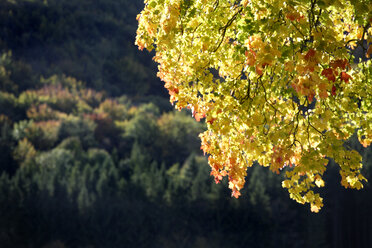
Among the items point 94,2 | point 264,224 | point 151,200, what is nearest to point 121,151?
point 151,200

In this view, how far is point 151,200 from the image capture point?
26.0 m

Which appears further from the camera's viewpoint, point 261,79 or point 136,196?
point 136,196

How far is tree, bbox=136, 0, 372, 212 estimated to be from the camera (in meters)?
4.52

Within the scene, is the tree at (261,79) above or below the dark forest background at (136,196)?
below

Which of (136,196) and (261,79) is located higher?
(136,196)

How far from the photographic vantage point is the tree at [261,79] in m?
4.52

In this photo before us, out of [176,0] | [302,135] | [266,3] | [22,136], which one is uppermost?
[22,136]

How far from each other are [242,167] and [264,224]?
67.4 ft

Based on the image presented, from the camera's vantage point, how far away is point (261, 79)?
557 centimetres

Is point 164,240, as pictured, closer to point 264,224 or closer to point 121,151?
point 264,224

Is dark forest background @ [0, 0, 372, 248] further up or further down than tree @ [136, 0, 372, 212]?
further up

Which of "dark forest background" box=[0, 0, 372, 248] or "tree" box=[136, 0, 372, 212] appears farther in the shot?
"dark forest background" box=[0, 0, 372, 248]

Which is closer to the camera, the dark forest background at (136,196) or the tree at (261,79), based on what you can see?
the tree at (261,79)

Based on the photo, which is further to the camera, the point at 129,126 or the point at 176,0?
the point at 129,126
